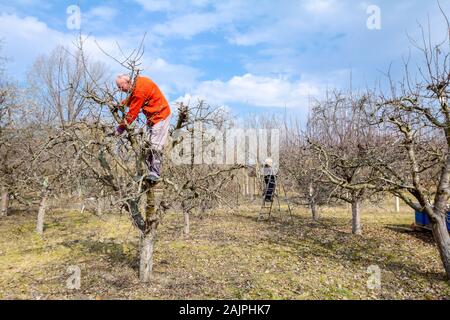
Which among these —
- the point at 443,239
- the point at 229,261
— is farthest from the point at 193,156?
the point at 443,239

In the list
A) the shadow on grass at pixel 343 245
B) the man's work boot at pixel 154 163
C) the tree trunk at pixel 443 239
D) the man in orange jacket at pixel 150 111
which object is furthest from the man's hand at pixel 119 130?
the tree trunk at pixel 443 239

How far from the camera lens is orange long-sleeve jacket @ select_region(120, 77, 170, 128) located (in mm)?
4195

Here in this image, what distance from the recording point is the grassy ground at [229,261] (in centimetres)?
463

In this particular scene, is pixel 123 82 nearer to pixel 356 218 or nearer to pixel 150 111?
pixel 150 111

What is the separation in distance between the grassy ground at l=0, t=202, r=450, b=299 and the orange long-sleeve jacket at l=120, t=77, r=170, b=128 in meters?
2.11

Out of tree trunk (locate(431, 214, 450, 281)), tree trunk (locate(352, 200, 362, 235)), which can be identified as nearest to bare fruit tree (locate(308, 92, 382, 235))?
tree trunk (locate(352, 200, 362, 235))

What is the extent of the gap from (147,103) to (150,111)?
11 centimetres

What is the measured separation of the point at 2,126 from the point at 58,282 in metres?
6.22

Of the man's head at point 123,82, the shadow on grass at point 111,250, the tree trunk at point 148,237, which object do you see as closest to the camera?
the man's head at point 123,82

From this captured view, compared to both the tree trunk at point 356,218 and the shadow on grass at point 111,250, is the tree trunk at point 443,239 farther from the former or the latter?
the shadow on grass at point 111,250

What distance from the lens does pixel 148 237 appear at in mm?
4812

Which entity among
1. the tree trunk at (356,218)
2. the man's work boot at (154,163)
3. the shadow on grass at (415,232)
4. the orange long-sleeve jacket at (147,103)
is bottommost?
the shadow on grass at (415,232)

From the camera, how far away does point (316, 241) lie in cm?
773
